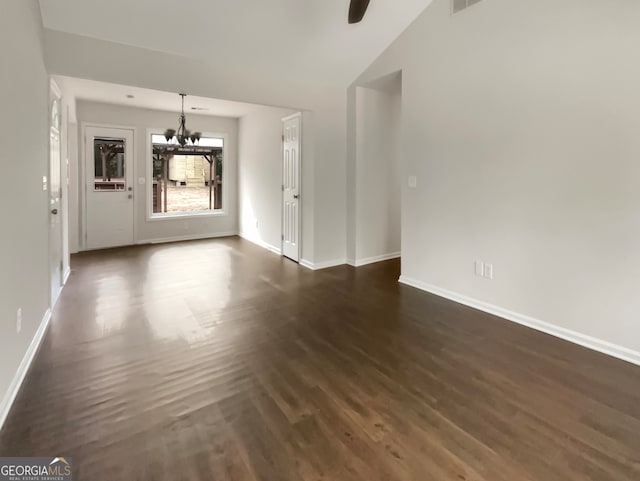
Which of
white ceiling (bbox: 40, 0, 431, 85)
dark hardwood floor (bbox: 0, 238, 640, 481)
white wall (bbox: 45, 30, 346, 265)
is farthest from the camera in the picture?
white wall (bbox: 45, 30, 346, 265)

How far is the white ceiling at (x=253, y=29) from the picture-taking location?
317 cm

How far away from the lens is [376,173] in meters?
5.30

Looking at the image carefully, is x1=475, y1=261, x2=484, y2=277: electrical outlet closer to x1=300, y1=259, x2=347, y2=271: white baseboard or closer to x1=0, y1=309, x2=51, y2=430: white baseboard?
x1=300, y1=259, x2=347, y2=271: white baseboard

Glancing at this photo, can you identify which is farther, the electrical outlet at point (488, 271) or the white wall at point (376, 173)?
the white wall at point (376, 173)

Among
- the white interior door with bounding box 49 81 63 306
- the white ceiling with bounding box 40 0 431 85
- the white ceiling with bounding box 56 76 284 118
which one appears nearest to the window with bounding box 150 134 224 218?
the white ceiling with bounding box 56 76 284 118

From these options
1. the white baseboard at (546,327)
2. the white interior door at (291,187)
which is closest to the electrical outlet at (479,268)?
the white baseboard at (546,327)

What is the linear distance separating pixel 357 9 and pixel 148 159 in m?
5.41

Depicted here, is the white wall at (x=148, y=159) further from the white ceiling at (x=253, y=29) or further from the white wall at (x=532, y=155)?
the white wall at (x=532, y=155)

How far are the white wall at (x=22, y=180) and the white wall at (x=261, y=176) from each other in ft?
11.2

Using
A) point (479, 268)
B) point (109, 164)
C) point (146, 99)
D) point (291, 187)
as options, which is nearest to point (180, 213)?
point (109, 164)

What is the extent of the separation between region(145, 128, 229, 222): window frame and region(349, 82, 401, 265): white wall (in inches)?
144

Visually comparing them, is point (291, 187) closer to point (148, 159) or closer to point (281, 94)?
point (281, 94)

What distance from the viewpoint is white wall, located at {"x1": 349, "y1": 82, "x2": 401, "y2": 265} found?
5090 millimetres

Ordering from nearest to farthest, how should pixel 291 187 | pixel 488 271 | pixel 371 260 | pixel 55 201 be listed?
pixel 488 271 < pixel 55 201 < pixel 371 260 < pixel 291 187
